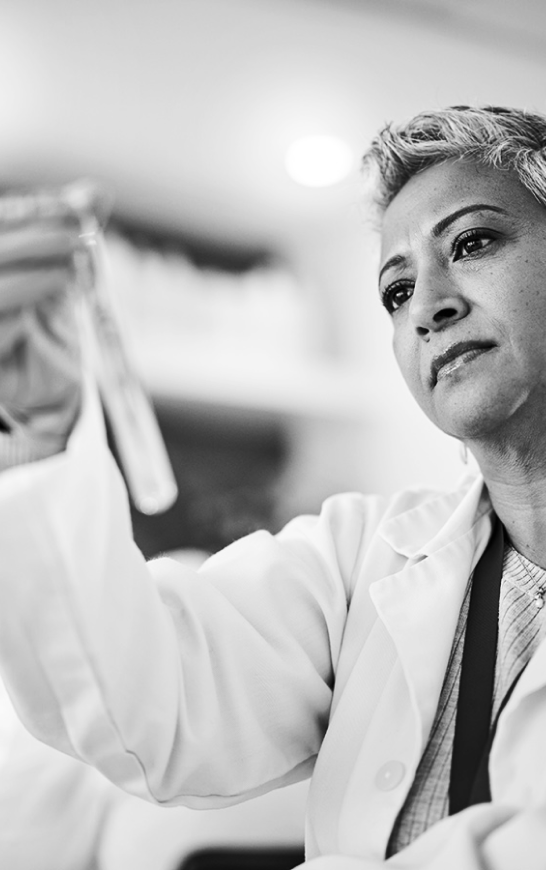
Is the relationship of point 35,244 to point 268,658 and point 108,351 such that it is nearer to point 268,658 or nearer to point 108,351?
point 108,351

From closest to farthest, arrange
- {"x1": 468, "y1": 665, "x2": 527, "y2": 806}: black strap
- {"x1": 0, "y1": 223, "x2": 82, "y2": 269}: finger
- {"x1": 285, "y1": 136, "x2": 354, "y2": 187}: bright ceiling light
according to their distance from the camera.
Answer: {"x1": 0, "y1": 223, "x2": 82, "y2": 269}: finger < {"x1": 468, "y1": 665, "x2": 527, "y2": 806}: black strap < {"x1": 285, "y1": 136, "x2": 354, "y2": 187}: bright ceiling light

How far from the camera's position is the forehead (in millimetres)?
1118

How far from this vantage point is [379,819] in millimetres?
877

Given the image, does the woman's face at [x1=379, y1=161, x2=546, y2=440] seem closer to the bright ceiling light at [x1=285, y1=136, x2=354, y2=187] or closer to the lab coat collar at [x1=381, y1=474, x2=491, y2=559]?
the lab coat collar at [x1=381, y1=474, x2=491, y2=559]

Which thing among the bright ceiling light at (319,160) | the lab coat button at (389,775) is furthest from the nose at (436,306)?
the bright ceiling light at (319,160)

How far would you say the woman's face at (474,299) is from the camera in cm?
103

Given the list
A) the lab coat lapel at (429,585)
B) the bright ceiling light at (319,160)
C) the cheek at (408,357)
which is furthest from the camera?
the bright ceiling light at (319,160)

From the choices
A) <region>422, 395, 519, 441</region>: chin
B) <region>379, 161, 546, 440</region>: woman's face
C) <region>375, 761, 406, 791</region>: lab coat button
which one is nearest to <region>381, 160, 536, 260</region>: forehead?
<region>379, 161, 546, 440</region>: woman's face

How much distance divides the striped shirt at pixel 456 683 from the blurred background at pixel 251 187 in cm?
76

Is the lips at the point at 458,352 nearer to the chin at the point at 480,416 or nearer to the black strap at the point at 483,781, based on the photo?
the chin at the point at 480,416

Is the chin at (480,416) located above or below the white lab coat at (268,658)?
above

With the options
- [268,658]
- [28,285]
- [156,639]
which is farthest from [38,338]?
[268,658]

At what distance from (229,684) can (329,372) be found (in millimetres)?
1491

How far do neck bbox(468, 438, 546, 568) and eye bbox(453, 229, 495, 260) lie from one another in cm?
27
